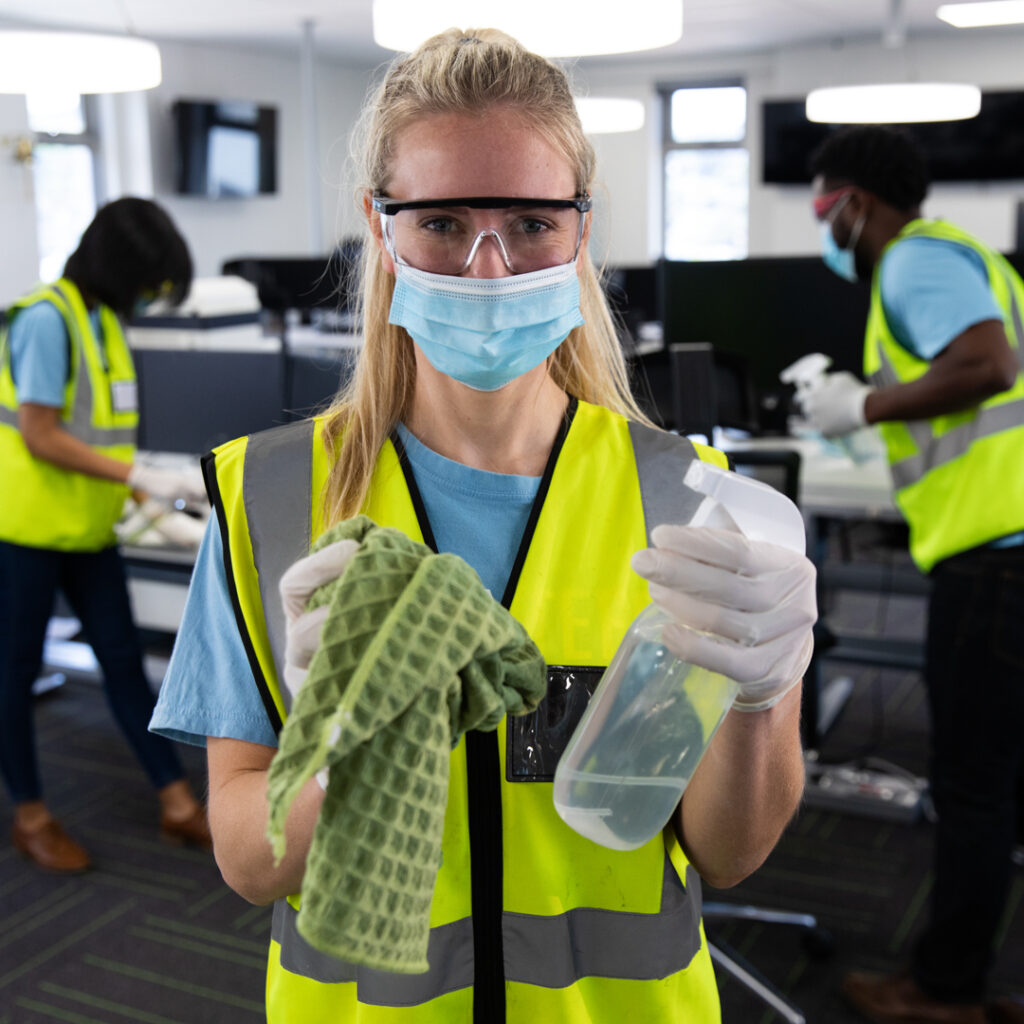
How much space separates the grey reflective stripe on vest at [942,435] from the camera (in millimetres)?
1913

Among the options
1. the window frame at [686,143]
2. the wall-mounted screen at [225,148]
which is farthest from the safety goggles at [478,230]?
the window frame at [686,143]

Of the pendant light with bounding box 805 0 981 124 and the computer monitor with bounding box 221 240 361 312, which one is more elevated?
the pendant light with bounding box 805 0 981 124

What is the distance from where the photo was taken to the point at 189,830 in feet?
8.97

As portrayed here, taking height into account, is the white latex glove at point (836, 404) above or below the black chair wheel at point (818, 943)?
above

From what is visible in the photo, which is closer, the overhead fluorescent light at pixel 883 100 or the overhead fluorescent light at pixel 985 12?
the overhead fluorescent light at pixel 985 12

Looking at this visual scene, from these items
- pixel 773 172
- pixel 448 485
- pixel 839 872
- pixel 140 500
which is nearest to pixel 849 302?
pixel 839 872

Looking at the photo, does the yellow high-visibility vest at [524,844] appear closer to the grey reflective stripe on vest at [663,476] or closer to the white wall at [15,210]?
the grey reflective stripe on vest at [663,476]

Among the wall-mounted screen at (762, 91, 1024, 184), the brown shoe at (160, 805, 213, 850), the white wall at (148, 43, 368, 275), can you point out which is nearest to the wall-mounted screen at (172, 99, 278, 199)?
the white wall at (148, 43, 368, 275)

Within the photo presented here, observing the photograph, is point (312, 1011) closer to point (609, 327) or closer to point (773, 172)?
point (609, 327)

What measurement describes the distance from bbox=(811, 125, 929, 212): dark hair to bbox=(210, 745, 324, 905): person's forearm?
1735 mm

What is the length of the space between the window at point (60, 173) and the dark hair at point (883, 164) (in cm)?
683

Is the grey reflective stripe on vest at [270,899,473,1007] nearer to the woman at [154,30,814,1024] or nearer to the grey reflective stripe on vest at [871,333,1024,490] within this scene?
the woman at [154,30,814,1024]

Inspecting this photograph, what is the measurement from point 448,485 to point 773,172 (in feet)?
29.5

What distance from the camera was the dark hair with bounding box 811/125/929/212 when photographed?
207cm
